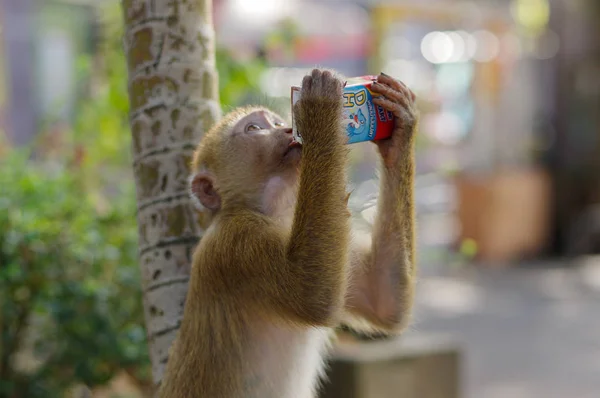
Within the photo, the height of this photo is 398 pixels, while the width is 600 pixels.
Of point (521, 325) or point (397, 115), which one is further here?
point (521, 325)

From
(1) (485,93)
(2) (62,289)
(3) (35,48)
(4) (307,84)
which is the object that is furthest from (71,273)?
(3) (35,48)

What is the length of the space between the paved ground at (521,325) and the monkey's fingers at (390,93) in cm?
319

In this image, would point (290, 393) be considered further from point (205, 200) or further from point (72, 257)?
point (72, 257)

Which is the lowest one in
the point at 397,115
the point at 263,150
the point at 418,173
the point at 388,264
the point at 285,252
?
the point at 418,173

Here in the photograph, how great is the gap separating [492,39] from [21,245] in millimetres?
9102

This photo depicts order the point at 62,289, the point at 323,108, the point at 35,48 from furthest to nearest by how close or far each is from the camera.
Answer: the point at 35,48 → the point at 62,289 → the point at 323,108

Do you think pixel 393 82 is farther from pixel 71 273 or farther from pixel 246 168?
pixel 71 273

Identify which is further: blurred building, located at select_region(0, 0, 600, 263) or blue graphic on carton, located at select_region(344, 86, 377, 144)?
blurred building, located at select_region(0, 0, 600, 263)

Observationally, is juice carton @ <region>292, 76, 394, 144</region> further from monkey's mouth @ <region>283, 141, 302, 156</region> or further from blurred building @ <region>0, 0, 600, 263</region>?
blurred building @ <region>0, 0, 600, 263</region>

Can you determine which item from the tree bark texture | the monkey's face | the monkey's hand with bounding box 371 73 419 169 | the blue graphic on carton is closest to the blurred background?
the tree bark texture

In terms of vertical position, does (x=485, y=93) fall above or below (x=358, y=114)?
below

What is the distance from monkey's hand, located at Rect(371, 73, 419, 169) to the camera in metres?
2.63

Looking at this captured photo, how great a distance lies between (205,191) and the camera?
9.39 ft

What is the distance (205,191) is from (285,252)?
0.48m
